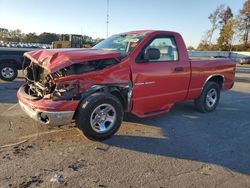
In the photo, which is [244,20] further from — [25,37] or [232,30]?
[25,37]

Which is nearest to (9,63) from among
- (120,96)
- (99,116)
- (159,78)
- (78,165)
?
(120,96)

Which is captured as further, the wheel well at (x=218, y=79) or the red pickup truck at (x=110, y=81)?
the wheel well at (x=218, y=79)

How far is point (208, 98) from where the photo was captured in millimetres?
7285

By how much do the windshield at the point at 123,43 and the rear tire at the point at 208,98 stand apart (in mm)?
2406

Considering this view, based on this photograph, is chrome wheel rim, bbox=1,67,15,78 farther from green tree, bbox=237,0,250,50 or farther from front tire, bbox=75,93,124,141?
green tree, bbox=237,0,250,50

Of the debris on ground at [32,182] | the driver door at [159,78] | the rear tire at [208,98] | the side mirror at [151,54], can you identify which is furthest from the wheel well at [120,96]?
the rear tire at [208,98]

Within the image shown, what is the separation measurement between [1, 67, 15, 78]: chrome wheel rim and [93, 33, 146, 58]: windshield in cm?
679

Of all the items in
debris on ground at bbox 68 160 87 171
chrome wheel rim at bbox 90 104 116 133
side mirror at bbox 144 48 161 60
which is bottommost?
debris on ground at bbox 68 160 87 171

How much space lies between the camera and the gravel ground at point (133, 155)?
3.63 metres

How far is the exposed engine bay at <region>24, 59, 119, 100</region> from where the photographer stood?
4492 millimetres

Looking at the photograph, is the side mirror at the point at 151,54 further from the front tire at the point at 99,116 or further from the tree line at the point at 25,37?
the tree line at the point at 25,37

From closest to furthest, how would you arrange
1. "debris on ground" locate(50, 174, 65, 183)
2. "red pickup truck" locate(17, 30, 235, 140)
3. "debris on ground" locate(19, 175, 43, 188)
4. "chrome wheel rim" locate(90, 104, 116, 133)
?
1. "debris on ground" locate(19, 175, 43, 188)
2. "debris on ground" locate(50, 174, 65, 183)
3. "red pickup truck" locate(17, 30, 235, 140)
4. "chrome wheel rim" locate(90, 104, 116, 133)

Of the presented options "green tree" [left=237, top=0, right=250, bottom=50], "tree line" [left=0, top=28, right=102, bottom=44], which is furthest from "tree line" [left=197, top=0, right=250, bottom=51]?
"tree line" [left=0, top=28, right=102, bottom=44]

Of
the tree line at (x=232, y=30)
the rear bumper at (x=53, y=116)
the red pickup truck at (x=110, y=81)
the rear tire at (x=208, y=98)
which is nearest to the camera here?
the rear bumper at (x=53, y=116)
